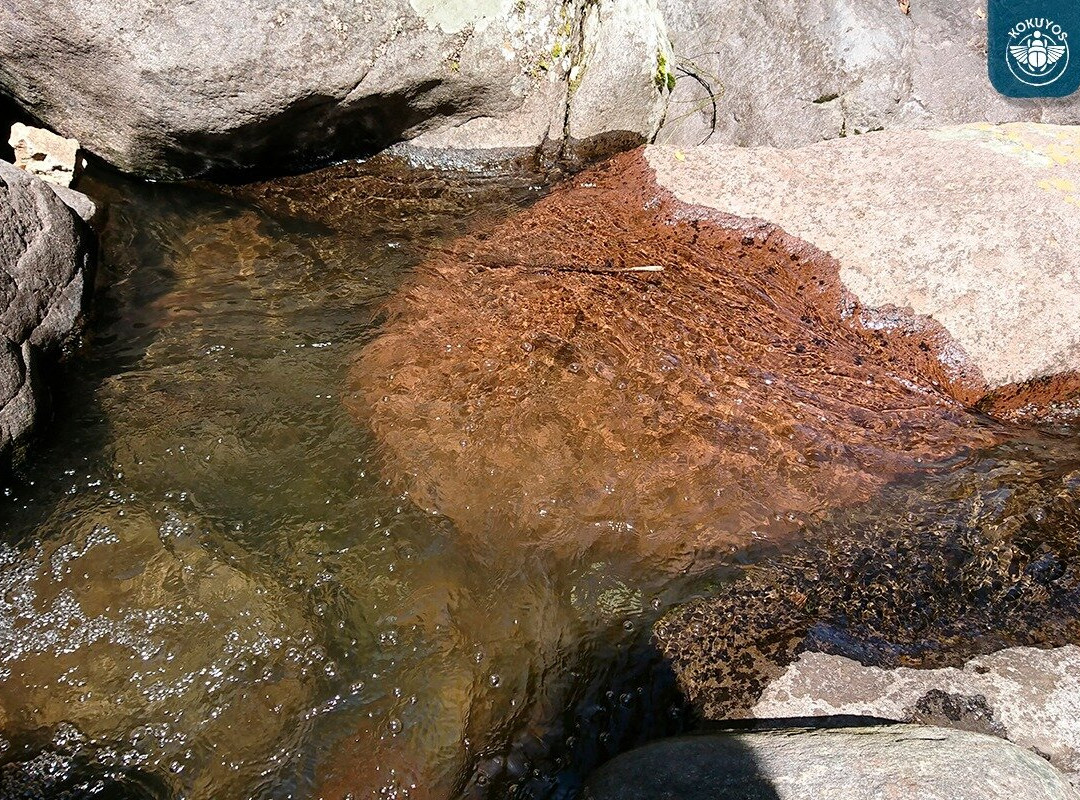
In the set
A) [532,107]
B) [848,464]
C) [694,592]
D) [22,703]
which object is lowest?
[22,703]

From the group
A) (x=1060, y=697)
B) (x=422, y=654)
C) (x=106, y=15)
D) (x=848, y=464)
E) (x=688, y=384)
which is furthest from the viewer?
(x=106, y=15)

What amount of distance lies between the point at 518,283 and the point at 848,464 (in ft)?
6.16

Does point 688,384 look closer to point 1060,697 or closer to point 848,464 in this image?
point 848,464

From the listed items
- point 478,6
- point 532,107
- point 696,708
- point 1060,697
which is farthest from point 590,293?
point 1060,697

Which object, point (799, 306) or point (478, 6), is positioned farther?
point (478, 6)

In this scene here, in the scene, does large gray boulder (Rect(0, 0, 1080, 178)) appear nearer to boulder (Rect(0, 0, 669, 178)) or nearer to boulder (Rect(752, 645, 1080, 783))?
boulder (Rect(0, 0, 669, 178))

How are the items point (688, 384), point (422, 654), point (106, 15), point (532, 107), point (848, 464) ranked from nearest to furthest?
point (422, 654)
point (848, 464)
point (688, 384)
point (106, 15)
point (532, 107)

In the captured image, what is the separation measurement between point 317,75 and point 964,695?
4.21 m

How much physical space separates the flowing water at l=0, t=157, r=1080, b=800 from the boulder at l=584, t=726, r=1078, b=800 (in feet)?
1.06

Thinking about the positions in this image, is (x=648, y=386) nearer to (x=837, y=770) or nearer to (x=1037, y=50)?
(x=837, y=770)

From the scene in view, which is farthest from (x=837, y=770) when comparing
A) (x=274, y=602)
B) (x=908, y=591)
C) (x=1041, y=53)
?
(x=1041, y=53)

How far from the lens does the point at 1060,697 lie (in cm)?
241

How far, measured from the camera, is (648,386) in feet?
11.8

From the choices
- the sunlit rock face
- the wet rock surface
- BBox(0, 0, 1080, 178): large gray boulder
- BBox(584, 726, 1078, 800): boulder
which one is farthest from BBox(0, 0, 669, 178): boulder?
BBox(584, 726, 1078, 800): boulder
